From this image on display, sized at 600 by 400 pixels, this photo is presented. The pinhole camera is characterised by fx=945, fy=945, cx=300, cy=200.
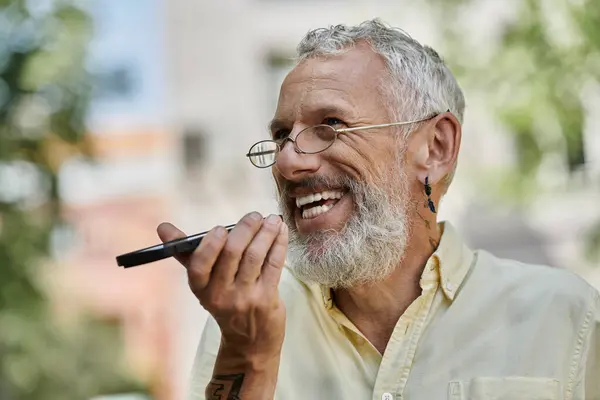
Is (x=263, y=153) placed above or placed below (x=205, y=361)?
above

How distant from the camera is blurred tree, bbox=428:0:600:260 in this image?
5164 mm

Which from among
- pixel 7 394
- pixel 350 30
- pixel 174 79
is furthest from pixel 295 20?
pixel 350 30

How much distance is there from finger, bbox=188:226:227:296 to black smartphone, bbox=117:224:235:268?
20mm

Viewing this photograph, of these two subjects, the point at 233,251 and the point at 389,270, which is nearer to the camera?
the point at 233,251

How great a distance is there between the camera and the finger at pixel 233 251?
5.88ft

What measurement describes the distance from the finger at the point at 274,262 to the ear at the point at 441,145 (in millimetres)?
813

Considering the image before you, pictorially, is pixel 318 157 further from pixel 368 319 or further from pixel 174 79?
pixel 174 79

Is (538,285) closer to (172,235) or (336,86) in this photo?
(336,86)

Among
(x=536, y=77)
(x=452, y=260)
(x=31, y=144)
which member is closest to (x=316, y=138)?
(x=452, y=260)

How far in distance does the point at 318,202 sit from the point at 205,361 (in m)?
0.53

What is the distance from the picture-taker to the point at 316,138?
2408mm

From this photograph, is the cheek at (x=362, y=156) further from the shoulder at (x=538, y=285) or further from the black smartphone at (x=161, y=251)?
the black smartphone at (x=161, y=251)

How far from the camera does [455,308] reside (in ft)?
7.93

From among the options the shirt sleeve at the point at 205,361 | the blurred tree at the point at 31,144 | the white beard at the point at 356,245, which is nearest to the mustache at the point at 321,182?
the white beard at the point at 356,245
